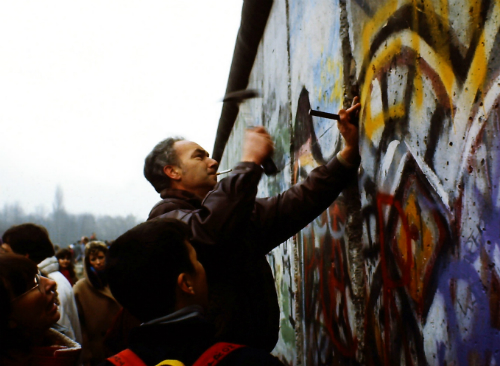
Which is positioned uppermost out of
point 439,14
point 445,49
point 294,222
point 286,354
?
point 439,14

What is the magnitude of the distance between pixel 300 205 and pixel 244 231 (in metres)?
0.32

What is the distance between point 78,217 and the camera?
171 feet

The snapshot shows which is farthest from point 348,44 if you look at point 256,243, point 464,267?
point 464,267

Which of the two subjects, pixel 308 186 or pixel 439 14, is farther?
pixel 308 186

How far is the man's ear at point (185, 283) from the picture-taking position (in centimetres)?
134

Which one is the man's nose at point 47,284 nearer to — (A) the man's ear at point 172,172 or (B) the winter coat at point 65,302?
(A) the man's ear at point 172,172

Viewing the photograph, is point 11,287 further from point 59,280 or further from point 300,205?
point 59,280

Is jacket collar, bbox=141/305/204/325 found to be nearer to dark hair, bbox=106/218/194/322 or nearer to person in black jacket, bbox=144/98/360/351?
dark hair, bbox=106/218/194/322

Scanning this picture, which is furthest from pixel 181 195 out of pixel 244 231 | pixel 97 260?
pixel 97 260

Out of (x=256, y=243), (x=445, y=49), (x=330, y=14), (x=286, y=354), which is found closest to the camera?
(x=445, y=49)

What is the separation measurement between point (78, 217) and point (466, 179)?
55597 millimetres

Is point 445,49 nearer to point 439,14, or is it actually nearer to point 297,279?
point 439,14

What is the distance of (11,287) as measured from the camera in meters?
1.70

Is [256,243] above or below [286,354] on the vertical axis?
above
